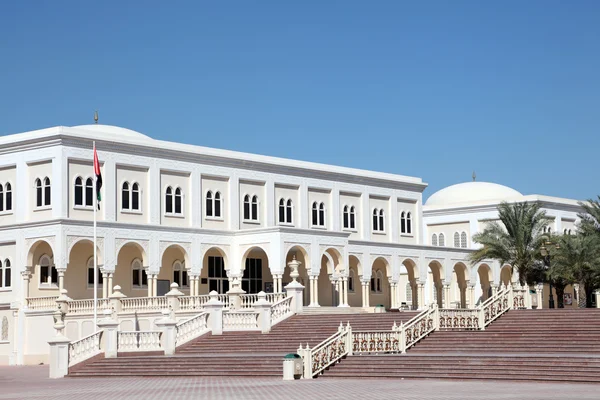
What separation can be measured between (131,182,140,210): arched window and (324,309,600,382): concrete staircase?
20.7 meters

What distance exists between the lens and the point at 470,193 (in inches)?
3157

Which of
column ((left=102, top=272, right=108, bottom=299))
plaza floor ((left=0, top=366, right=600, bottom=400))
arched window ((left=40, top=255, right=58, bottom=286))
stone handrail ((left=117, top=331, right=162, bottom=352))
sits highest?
arched window ((left=40, top=255, right=58, bottom=286))

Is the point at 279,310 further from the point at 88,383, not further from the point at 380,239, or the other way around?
the point at 380,239

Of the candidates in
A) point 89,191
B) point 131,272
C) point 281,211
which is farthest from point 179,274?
point 281,211

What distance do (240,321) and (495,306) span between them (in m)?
9.75

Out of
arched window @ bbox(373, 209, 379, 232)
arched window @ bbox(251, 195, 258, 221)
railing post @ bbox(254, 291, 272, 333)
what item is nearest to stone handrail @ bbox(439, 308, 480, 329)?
railing post @ bbox(254, 291, 272, 333)

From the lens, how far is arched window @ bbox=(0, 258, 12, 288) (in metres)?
49.9

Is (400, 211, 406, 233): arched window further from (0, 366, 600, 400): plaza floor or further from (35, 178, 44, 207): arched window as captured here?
(0, 366, 600, 400): plaza floor

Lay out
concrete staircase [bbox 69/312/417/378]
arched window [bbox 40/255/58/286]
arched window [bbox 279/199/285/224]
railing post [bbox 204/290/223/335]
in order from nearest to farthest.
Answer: concrete staircase [bbox 69/312/417/378] < railing post [bbox 204/290/223/335] < arched window [bbox 40/255/58/286] < arched window [bbox 279/199/285/224]

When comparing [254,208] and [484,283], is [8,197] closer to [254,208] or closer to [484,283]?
[254,208]

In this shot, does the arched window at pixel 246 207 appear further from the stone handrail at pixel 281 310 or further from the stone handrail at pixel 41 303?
the stone handrail at pixel 281 310

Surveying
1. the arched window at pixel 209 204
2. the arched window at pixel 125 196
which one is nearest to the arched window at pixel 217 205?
the arched window at pixel 209 204

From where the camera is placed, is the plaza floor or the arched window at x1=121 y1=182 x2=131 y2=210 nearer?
the plaza floor

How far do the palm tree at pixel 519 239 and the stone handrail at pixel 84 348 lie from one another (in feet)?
90.5
